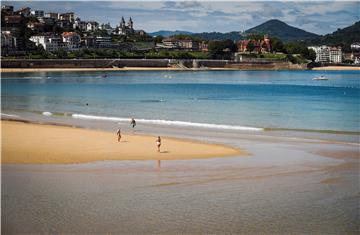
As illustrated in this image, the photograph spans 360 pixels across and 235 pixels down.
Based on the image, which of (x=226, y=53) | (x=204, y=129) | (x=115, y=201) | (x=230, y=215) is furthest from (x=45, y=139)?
(x=226, y=53)

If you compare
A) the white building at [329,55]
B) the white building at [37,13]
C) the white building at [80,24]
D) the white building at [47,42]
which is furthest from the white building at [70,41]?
the white building at [329,55]

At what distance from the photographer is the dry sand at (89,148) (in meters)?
14.6

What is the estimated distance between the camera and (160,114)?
97.9 feet

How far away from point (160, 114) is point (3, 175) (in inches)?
708

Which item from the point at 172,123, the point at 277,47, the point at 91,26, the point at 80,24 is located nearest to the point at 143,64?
the point at 277,47

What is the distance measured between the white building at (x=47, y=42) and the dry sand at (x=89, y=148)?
397 ft

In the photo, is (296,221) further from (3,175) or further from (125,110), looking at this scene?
(125,110)

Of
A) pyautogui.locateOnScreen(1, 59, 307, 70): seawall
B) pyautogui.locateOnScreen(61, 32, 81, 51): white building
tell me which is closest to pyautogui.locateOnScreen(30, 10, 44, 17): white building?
pyautogui.locateOnScreen(61, 32, 81, 51): white building

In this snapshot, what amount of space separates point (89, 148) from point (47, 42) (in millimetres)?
126821

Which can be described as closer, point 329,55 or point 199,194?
point 199,194

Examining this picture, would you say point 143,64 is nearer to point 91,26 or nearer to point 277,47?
point 277,47

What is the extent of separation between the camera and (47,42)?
453 feet

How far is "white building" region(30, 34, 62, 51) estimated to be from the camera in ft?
452

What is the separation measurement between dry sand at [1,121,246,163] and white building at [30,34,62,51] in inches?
4769
